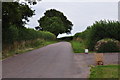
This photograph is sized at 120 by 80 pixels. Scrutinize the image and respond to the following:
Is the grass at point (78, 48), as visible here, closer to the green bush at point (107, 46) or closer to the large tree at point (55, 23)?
the green bush at point (107, 46)

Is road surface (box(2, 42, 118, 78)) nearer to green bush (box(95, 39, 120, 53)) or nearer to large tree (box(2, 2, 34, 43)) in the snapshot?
large tree (box(2, 2, 34, 43))

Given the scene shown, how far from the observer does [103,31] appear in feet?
→ 87.2

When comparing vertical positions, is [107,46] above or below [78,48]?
above

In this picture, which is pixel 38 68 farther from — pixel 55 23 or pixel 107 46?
pixel 55 23

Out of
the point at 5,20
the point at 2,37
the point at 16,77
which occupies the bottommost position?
the point at 16,77

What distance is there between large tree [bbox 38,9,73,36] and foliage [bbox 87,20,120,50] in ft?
202

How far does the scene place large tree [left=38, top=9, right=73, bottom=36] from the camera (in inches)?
3526

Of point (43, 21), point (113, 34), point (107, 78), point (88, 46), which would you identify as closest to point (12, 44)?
point (88, 46)

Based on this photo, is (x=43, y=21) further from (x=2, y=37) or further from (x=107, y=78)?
(x=107, y=78)

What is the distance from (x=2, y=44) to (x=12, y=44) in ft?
8.08

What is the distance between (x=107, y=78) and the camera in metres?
9.20

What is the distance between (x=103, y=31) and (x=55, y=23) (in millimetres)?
62338

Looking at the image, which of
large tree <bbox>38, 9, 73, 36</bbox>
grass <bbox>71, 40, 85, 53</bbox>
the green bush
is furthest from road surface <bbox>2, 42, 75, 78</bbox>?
large tree <bbox>38, 9, 73, 36</bbox>

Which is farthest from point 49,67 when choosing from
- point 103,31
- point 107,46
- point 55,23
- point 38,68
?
point 55,23
